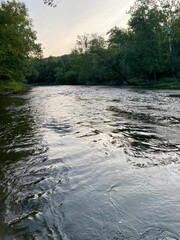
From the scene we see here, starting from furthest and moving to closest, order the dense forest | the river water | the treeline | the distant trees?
the treeline → the dense forest → the distant trees → the river water

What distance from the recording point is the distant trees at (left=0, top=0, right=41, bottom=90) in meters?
27.7

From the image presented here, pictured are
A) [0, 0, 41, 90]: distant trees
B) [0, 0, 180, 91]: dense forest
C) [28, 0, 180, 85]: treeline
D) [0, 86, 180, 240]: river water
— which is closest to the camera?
[0, 86, 180, 240]: river water

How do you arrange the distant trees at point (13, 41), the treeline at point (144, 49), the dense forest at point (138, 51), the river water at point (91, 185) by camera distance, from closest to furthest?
the river water at point (91, 185), the distant trees at point (13, 41), the dense forest at point (138, 51), the treeline at point (144, 49)

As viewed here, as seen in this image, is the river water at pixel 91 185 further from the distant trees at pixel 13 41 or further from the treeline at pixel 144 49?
the treeline at pixel 144 49

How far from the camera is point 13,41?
28.5 metres

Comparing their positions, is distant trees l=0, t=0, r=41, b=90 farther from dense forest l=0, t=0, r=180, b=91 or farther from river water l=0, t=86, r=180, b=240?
river water l=0, t=86, r=180, b=240

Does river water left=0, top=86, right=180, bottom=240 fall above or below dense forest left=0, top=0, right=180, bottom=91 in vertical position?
below

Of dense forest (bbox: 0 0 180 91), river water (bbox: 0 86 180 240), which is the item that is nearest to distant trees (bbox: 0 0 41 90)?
dense forest (bbox: 0 0 180 91)

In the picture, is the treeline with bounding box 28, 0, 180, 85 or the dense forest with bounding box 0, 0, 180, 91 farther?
the treeline with bounding box 28, 0, 180, 85

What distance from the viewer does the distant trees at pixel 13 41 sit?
27672mm

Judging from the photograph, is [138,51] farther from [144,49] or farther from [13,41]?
[13,41]

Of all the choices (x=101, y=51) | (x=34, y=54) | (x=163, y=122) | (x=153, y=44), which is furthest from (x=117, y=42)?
(x=163, y=122)

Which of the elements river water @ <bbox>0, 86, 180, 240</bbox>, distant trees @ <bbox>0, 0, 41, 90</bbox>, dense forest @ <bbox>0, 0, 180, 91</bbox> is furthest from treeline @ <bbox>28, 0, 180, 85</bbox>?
river water @ <bbox>0, 86, 180, 240</bbox>

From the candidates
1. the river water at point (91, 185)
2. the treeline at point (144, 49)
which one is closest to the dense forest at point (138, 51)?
the treeline at point (144, 49)
